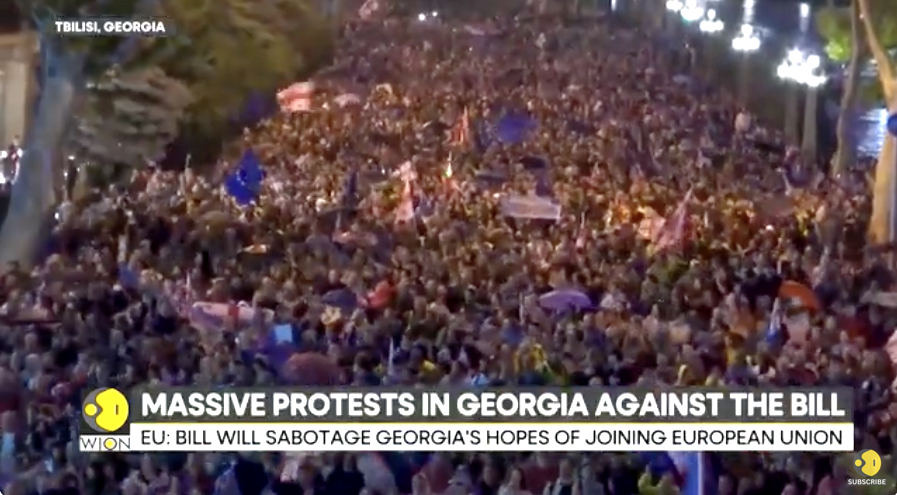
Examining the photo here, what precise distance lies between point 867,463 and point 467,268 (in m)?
1.13

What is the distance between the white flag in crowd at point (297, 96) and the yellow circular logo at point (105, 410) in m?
0.91

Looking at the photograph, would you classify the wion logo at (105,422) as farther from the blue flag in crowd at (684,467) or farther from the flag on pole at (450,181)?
the blue flag in crowd at (684,467)

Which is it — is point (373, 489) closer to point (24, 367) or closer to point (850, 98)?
point (24, 367)

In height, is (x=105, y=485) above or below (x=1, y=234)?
below

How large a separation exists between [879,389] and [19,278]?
2176mm

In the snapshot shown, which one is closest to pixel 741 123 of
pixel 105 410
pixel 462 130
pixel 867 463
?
pixel 462 130

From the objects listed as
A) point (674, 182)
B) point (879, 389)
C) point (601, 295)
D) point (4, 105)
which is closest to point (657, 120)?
point (674, 182)

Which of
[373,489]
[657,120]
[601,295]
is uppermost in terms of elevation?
[657,120]

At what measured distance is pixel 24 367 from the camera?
5242 millimetres

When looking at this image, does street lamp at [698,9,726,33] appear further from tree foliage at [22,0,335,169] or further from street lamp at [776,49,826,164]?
tree foliage at [22,0,335,169]

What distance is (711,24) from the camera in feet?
18.3

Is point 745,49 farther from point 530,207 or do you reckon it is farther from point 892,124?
point 530,207

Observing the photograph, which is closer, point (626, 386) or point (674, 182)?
point (626, 386)

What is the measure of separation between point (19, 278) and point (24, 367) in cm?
23
